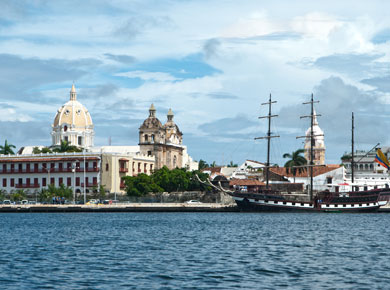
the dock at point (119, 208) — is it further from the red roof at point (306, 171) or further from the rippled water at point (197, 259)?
the rippled water at point (197, 259)

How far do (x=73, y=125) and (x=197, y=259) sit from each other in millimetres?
139375

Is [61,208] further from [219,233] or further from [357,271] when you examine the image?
[357,271]

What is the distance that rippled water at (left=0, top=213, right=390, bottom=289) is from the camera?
1073 inches

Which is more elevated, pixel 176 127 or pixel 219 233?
pixel 176 127

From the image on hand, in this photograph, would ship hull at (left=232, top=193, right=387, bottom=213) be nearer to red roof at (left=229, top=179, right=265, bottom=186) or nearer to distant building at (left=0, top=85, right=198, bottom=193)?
red roof at (left=229, top=179, right=265, bottom=186)

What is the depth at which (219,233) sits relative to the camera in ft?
167

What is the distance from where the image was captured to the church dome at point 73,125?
169000 mm

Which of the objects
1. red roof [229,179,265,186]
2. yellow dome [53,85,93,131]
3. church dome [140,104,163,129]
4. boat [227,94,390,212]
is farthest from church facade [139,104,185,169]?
boat [227,94,390,212]

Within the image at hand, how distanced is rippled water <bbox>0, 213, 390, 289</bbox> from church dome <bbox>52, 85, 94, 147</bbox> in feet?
383

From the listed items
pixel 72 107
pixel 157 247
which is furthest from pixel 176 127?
pixel 157 247

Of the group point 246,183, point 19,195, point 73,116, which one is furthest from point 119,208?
point 73,116

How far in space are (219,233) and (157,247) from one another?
11098mm

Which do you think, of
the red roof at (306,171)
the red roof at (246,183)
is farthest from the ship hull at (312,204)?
the red roof at (306,171)

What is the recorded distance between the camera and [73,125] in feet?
557
